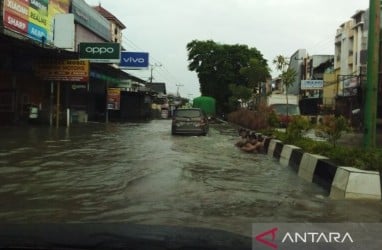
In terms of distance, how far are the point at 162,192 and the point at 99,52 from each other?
2281cm

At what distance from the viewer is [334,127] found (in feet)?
37.3

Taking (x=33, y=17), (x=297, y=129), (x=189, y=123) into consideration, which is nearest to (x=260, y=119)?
(x=189, y=123)

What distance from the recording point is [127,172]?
10992 mm

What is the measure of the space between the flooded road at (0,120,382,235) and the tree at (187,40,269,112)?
4635cm

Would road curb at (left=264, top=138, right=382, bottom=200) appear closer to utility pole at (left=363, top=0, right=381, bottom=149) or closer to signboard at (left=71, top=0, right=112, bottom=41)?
utility pole at (left=363, top=0, right=381, bottom=149)

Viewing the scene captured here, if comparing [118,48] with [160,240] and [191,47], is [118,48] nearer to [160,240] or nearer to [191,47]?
[160,240]

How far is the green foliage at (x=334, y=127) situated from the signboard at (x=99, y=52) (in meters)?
20.3

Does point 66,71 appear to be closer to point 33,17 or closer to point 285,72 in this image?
point 33,17

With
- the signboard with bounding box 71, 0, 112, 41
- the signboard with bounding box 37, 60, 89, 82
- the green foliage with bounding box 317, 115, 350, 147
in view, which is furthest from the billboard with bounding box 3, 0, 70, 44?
the green foliage with bounding box 317, 115, 350, 147

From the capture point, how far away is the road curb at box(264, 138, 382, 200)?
7.96 meters

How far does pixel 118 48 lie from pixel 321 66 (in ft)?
162

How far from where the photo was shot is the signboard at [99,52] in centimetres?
3008

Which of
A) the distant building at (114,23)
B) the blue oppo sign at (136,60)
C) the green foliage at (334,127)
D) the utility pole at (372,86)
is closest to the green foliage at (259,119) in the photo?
the blue oppo sign at (136,60)

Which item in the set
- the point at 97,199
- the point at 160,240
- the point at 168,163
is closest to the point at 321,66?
the point at 168,163
